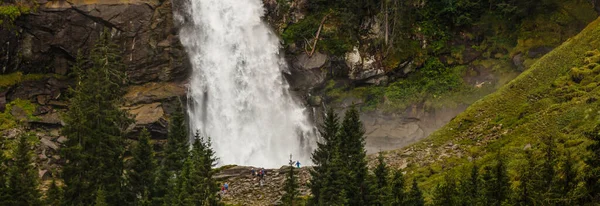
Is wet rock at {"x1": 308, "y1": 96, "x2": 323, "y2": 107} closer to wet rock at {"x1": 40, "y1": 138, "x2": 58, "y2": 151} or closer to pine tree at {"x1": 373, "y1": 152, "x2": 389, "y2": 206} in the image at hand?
wet rock at {"x1": 40, "y1": 138, "x2": 58, "y2": 151}

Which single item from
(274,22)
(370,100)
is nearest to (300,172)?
(370,100)

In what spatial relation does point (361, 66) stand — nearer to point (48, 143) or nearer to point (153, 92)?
point (153, 92)

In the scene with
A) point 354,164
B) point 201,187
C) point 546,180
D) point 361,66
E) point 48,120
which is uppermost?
point 361,66

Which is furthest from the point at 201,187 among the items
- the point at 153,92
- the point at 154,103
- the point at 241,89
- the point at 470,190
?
the point at 241,89

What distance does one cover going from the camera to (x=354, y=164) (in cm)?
3781

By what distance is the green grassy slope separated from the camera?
37.3 meters

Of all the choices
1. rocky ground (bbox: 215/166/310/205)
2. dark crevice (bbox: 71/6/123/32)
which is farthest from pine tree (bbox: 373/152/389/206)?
dark crevice (bbox: 71/6/123/32)

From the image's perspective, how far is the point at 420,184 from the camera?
40000 mm

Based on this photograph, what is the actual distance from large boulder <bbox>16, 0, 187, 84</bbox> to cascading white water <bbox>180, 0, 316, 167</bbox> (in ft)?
8.78

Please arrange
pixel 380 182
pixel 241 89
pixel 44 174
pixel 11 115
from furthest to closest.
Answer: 1. pixel 241 89
2. pixel 11 115
3. pixel 44 174
4. pixel 380 182

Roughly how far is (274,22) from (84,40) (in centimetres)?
1883

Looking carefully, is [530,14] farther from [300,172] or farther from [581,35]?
[300,172]

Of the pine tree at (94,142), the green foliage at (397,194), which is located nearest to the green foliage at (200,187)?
the pine tree at (94,142)

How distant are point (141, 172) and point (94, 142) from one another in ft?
11.7
